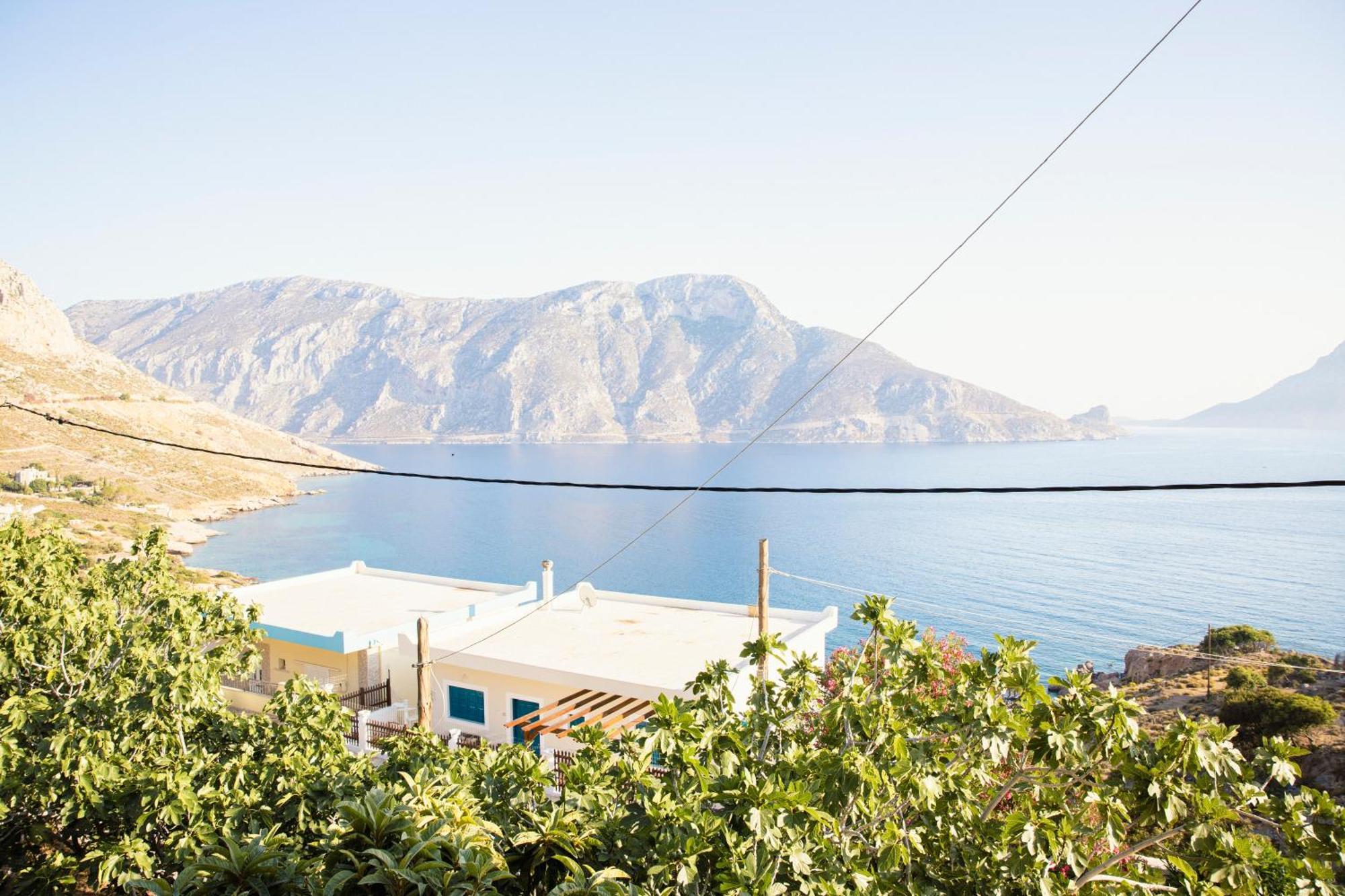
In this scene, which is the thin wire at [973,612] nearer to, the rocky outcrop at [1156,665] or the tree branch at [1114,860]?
the rocky outcrop at [1156,665]

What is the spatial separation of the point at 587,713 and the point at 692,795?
10.3 m

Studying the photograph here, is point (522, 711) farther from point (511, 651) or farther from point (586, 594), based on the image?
point (586, 594)

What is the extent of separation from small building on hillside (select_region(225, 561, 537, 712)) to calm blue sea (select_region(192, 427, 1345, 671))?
2470 cm

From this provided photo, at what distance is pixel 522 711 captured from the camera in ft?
50.5

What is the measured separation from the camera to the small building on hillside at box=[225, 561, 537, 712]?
56.6 ft

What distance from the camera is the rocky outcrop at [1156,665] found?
91.1 feet

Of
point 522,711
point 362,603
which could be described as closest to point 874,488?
point 522,711

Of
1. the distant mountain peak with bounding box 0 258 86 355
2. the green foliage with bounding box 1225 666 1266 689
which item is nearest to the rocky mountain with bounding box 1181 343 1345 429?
the green foliage with bounding box 1225 666 1266 689

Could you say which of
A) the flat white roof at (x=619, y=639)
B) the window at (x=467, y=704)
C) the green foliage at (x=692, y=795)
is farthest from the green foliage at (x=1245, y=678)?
the green foliage at (x=692, y=795)

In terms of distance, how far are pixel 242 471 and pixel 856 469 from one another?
288 feet

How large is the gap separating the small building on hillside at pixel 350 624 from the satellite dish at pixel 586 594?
63.2 inches

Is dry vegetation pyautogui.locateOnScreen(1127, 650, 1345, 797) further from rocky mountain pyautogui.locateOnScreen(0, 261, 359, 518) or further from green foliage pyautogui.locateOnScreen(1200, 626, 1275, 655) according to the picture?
rocky mountain pyautogui.locateOnScreen(0, 261, 359, 518)

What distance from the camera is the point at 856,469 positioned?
130750mm

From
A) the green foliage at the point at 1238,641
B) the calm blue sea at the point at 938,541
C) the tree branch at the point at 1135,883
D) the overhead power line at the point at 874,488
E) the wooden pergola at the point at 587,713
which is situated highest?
the overhead power line at the point at 874,488
